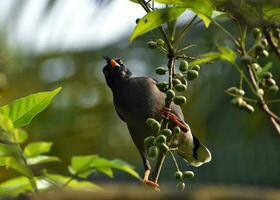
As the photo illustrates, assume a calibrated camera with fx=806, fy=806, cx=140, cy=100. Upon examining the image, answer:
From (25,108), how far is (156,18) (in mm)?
386

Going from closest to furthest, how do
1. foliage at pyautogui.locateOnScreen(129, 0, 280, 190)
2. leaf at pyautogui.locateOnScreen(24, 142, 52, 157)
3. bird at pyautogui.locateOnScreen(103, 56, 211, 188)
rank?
foliage at pyautogui.locateOnScreen(129, 0, 280, 190) → leaf at pyautogui.locateOnScreen(24, 142, 52, 157) → bird at pyautogui.locateOnScreen(103, 56, 211, 188)

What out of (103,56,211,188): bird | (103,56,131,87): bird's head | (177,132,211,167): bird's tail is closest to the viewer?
(103,56,211,188): bird

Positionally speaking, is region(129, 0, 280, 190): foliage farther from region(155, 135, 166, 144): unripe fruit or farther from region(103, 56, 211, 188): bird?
region(103, 56, 211, 188): bird

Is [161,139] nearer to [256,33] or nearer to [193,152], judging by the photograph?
[256,33]

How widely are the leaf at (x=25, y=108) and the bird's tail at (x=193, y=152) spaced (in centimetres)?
146

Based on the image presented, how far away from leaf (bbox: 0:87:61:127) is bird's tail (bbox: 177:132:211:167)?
1.46 metres

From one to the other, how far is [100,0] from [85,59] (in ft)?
22.2

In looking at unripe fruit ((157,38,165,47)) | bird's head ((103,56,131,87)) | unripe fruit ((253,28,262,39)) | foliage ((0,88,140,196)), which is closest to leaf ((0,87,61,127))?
foliage ((0,88,140,196))

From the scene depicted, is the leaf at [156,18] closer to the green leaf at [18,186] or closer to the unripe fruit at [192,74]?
the unripe fruit at [192,74]

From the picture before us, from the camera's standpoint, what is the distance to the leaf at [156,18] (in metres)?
1.78

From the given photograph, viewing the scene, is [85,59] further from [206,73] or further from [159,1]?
[159,1]

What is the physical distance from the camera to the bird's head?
3859mm

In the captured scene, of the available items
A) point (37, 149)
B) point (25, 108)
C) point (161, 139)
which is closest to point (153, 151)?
point (161, 139)

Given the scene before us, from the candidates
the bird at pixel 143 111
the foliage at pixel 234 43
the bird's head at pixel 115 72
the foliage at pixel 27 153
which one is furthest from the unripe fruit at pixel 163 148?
→ the bird's head at pixel 115 72
